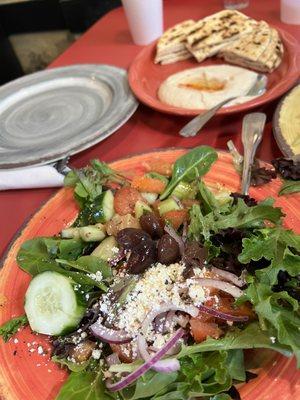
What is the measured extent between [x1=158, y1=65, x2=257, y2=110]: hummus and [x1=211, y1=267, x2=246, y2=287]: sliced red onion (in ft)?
3.06

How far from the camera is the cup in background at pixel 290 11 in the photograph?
2.41m

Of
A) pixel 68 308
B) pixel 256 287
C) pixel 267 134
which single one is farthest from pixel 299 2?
pixel 68 308

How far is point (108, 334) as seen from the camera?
1.10 meters

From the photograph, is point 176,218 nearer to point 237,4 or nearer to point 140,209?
point 140,209

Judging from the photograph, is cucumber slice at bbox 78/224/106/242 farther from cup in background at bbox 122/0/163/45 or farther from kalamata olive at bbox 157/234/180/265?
cup in background at bbox 122/0/163/45

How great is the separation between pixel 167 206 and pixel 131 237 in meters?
0.20

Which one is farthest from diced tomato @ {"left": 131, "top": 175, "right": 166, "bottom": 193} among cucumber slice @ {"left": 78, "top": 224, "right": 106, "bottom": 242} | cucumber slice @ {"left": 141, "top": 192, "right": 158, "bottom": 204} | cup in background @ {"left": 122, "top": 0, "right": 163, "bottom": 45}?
cup in background @ {"left": 122, "top": 0, "right": 163, "bottom": 45}

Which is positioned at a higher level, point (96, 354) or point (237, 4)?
point (237, 4)

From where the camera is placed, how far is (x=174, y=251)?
1217 millimetres

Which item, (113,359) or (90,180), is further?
(90,180)

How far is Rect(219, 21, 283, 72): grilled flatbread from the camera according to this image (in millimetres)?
2107

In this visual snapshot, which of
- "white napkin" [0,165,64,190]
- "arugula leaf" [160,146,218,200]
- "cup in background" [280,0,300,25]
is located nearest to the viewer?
"arugula leaf" [160,146,218,200]

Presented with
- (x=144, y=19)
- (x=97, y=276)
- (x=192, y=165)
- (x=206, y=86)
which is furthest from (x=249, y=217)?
(x=144, y=19)

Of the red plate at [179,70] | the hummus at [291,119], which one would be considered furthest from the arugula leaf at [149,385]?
the red plate at [179,70]
